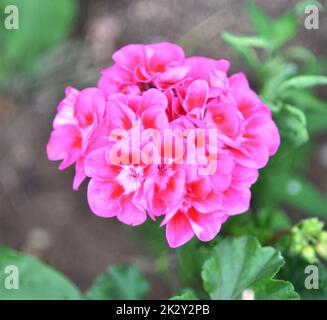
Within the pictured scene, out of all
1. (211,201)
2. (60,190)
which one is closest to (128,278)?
(211,201)

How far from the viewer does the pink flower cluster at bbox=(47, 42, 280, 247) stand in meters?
0.97

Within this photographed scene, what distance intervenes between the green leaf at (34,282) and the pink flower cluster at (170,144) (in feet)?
1.51

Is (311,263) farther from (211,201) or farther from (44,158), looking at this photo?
(44,158)

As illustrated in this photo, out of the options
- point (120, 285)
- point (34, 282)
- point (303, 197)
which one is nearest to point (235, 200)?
point (120, 285)

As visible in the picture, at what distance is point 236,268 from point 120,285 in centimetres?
39

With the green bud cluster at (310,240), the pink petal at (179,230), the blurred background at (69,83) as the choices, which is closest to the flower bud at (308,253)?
the green bud cluster at (310,240)

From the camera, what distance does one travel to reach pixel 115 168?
1.02 m

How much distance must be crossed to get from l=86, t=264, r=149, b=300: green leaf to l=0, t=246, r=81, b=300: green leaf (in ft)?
0.19

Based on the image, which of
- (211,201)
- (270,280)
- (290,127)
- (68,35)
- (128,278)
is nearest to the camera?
(211,201)

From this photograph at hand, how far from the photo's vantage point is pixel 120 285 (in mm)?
1482

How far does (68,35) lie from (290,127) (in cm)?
135

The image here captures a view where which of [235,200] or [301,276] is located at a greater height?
[235,200]
